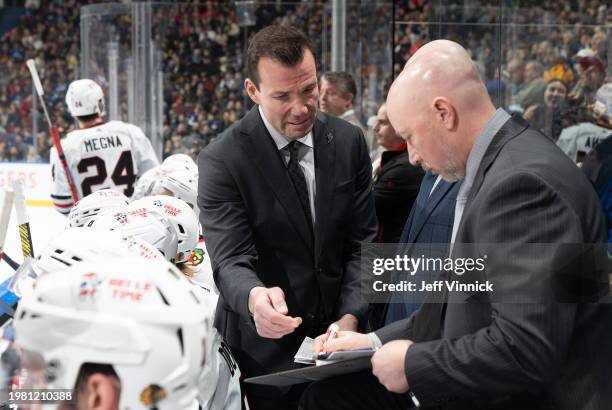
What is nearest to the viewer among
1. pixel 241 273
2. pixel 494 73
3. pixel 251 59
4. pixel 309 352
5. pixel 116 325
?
pixel 116 325

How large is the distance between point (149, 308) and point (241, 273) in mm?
1126

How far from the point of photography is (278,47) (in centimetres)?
242

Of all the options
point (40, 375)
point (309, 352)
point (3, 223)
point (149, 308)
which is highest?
point (149, 308)

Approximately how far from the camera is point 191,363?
1.27 meters

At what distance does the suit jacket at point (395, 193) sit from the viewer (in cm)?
365

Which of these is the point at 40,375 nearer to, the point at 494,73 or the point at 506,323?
the point at 506,323

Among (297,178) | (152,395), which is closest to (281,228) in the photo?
(297,178)

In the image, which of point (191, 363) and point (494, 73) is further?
point (494, 73)

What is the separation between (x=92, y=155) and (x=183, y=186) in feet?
6.50

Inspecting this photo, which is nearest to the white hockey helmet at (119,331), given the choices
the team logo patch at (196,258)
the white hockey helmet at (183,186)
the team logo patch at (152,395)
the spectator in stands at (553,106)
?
the team logo patch at (152,395)

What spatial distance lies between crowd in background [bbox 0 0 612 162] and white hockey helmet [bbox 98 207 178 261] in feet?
10.2

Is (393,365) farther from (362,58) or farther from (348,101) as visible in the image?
(362,58)

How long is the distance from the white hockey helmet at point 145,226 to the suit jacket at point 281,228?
0.53 ft

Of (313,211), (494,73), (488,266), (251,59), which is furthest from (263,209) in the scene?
(494,73)
